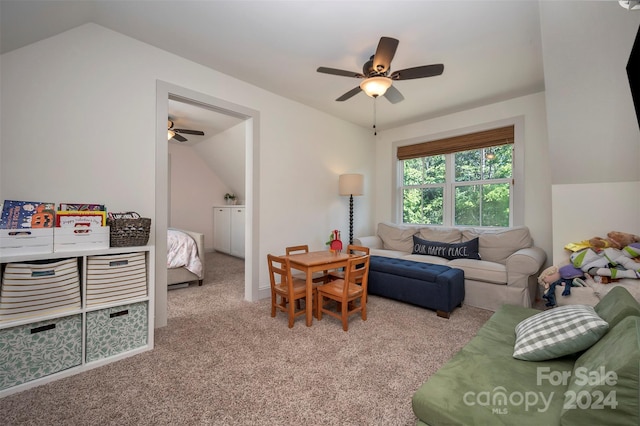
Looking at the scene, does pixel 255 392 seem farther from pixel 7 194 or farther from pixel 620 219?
pixel 620 219

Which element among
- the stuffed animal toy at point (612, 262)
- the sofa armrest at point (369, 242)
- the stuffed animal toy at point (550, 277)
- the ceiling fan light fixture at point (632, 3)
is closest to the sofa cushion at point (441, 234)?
the sofa armrest at point (369, 242)

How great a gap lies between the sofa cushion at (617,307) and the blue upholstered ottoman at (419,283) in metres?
1.28

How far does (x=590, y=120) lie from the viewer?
87.9 inches

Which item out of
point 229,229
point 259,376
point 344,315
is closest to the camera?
point 259,376

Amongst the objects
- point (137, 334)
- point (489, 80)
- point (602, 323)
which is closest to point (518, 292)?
point (602, 323)

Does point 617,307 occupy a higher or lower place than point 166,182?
lower

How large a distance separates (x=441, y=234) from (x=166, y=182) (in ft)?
11.5

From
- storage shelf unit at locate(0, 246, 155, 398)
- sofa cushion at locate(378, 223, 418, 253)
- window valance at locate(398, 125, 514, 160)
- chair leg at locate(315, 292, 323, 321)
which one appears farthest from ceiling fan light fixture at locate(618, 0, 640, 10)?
storage shelf unit at locate(0, 246, 155, 398)

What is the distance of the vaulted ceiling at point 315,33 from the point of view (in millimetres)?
1897

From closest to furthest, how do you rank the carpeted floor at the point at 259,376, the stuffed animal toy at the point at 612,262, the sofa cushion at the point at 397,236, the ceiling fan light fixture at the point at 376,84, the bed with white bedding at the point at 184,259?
1. the carpeted floor at the point at 259,376
2. the stuffed animal toy at the point at 612,262
3. the ceiling fan light fixture at the point at 376,84
4. the bed with white bedding at the point at 184,259
5. the sofa cushion at the point at 397,236

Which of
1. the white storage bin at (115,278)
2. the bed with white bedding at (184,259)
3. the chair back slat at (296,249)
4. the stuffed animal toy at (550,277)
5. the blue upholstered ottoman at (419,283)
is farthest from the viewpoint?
the bed with white bedding at (184,259)

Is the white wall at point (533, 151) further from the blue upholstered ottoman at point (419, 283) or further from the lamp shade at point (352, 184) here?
the lamp shade at point (352, 184)

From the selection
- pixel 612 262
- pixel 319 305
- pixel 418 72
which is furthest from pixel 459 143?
pixel 319 305

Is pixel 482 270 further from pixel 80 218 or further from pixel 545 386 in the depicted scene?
pixel 80 218
